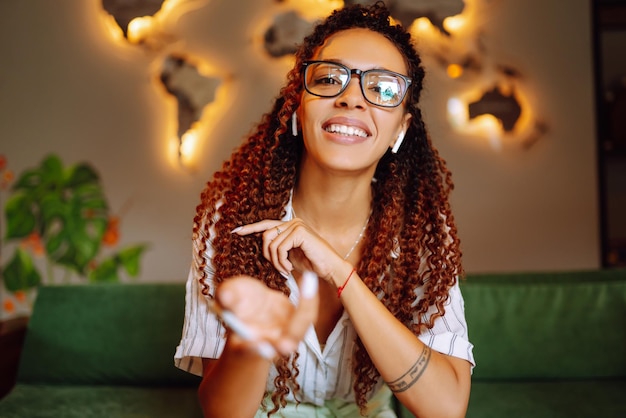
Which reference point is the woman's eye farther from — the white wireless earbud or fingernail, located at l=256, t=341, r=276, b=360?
fingernail, located at l=256, t=341, r=276, b=360

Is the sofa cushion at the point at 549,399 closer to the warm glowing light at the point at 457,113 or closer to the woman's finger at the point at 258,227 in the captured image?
the woman's finger at the point at 258,227

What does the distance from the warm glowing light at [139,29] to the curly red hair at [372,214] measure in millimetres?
2190

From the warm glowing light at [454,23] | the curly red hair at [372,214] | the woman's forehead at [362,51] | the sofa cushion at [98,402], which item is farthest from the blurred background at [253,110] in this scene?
the woman's forehead at [362,51]

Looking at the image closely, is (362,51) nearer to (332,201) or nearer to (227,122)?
(332,201)

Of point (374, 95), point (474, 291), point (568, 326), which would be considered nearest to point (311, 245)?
point (374, 95)

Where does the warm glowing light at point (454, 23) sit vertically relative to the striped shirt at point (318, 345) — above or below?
above

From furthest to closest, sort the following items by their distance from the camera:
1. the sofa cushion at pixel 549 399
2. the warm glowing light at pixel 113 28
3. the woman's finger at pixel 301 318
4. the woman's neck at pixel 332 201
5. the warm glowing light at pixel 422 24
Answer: the warm glowing light at pixel 113 28
the warm glowing light at pixel 422 24
the sofa cushion at pixel 549 399
the woman's neck at pixel 332 201
the woman's finger at pixel 301 318

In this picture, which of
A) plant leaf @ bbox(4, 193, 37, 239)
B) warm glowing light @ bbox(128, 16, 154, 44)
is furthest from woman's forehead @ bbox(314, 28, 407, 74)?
plant leaf @ bbox(4, 193, 37, 239)

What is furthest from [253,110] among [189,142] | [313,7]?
[313,7]

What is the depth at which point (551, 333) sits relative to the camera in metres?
2.04

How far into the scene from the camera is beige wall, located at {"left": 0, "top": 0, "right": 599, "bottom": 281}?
3480 millimetres

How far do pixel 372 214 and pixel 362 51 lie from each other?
0.43 meters

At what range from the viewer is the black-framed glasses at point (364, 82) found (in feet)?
4.63

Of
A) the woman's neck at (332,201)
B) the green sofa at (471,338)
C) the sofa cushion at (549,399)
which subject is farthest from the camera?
the green sofa at (471,338)
